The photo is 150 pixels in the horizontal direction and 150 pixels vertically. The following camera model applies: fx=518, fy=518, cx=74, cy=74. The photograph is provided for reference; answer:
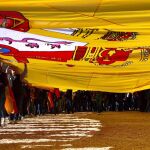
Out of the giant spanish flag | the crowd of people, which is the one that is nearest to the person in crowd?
the crowd of people

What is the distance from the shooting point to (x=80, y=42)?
10.9 metres

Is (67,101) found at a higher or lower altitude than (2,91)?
higher

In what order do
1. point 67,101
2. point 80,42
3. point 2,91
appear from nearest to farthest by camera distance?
point 80,42, point 2,91, point 67,101

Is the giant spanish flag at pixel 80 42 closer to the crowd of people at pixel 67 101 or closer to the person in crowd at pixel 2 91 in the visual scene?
the person in crowd at pixel 2 91

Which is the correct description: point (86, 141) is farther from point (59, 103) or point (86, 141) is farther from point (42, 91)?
point (59, 103)

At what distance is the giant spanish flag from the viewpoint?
6824mm

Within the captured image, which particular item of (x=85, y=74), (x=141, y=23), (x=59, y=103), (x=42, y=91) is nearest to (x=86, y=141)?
(x=85, y=74)

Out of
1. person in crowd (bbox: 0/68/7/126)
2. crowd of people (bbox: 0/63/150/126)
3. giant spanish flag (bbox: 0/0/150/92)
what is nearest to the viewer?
giant spanish flag (bbox: 0/0/150/92)

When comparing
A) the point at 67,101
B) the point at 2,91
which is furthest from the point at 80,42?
the point at 67,101

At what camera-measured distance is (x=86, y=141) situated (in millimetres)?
11406

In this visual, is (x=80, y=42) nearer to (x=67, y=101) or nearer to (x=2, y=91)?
(x=2, y=91)

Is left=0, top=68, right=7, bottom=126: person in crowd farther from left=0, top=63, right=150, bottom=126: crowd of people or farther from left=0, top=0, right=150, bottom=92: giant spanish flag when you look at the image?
left=0, top=0, right=150, bottom=92: giant spanish flag

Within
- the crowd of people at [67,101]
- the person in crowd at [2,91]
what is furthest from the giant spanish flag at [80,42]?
the crowd of people at [67,101]

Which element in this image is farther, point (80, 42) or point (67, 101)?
point (67, 101)
